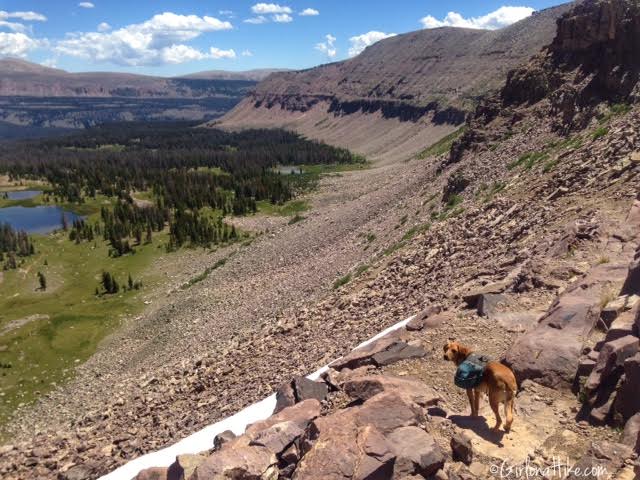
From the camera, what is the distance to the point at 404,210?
45.8m

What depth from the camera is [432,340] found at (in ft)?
47.7

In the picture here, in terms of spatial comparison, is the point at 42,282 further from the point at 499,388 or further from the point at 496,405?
the point at 499,388

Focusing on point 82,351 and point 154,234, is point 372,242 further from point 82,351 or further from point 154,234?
point 154,234

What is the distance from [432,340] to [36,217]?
486ft

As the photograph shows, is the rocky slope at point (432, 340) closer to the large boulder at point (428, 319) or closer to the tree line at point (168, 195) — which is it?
the large boulder at point (428, 319)

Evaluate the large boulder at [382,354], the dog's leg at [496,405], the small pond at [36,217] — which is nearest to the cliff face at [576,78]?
the large boulder at [382,354]

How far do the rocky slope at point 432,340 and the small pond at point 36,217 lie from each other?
9567 cm

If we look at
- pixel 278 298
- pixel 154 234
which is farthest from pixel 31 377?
pixel 154 234

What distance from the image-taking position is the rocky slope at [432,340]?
32.0ft

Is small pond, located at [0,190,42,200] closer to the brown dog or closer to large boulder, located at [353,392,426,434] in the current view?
large boulder, located at [353,392,426,434]

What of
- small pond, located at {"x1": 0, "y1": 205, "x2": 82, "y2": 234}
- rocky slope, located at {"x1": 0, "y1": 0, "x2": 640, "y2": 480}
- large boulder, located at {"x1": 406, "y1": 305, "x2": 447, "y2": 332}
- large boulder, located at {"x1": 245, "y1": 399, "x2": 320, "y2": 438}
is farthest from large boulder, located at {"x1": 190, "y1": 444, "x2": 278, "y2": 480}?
small pond, located at {"x1": 0, "y1": 205, "x2": 82, "y2": 234}

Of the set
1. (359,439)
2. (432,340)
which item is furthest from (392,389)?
(432,340)

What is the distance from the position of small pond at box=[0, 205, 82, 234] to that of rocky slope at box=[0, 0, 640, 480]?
95671mm

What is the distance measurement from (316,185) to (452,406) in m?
135
